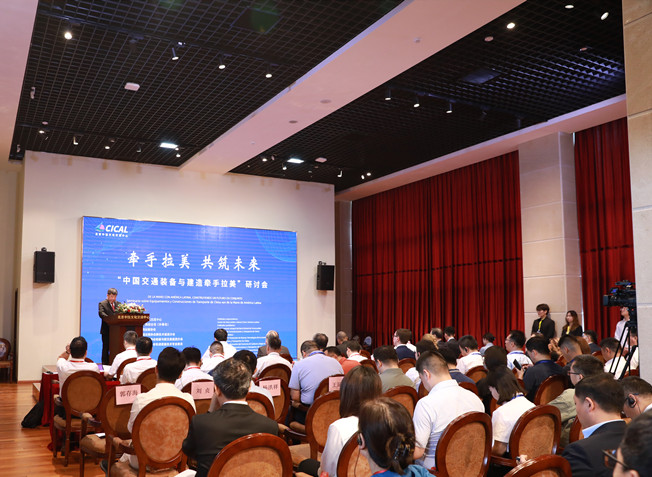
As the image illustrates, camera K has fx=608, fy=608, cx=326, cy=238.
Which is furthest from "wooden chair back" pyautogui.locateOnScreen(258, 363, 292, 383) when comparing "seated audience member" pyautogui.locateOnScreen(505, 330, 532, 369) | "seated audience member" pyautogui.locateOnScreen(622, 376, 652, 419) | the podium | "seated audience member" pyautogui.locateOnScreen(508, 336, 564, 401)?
"seated audience member" pyautogui.locateOnScreen(622, 376, 652, 419)

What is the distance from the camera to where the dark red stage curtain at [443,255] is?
11969 millimetres

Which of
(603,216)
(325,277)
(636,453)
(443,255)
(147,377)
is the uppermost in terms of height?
(603,216)

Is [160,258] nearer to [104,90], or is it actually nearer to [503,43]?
[104,90]

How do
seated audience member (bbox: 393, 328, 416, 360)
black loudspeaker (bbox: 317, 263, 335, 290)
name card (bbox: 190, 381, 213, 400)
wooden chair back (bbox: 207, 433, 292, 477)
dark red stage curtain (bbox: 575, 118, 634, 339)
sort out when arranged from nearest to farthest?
wooden chair back (bbox: 207, 433, 292, 477) < name card (bbox: 190, 381, 213, 400) < seated audience member (bbox: 393, 328, 416, 360) < dark red stage curtain (bbox: 575, 118, 634, 339) < black loudspeaker (bbox: 317, 263, 335, 290)

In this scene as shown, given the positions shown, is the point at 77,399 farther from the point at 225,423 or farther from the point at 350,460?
the point at 350,460

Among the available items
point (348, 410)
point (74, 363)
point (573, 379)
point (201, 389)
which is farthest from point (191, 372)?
point (573, 379)

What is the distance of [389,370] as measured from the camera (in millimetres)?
4871

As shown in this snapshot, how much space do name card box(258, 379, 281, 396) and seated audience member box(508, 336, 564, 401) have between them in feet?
6.64

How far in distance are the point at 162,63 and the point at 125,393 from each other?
4958 mm

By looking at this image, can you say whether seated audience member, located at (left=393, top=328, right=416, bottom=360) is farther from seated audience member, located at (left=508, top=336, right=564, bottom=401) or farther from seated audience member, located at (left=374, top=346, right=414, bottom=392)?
seated audience member, located at (left=508, top=336, right=564, bottom=401)

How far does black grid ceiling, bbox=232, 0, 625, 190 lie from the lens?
23.5 feet

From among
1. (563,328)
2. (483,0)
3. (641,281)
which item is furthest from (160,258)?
(641,281)

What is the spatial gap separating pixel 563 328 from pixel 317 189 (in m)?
6.97

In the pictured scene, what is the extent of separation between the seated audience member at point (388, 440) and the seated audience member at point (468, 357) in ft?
15.4
